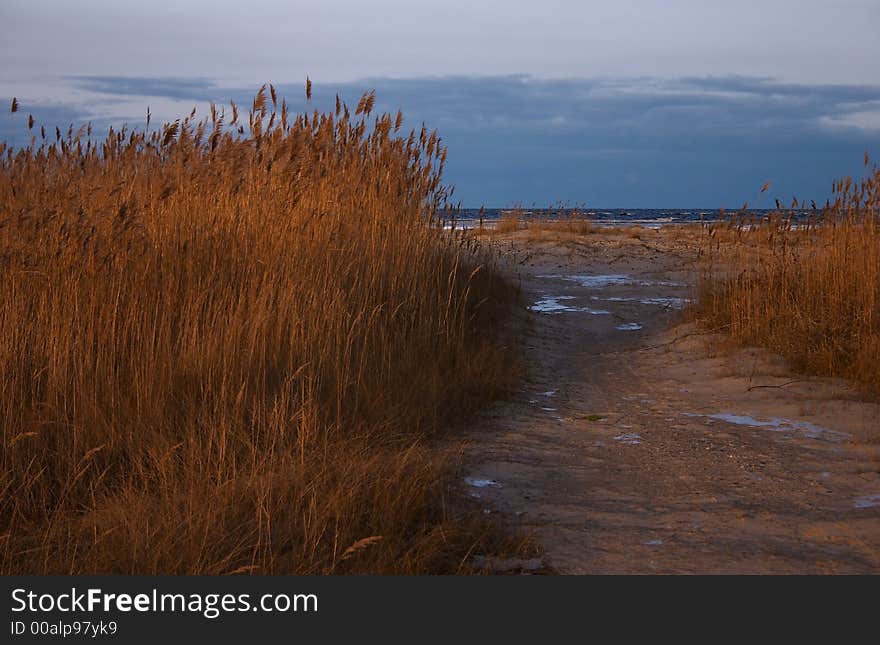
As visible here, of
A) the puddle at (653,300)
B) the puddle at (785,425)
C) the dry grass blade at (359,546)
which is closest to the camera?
the dry grass blade at (359,546)

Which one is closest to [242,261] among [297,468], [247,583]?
[297,468]

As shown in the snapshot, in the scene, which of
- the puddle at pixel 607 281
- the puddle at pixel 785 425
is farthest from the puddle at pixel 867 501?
the puddle at pixel 607 281

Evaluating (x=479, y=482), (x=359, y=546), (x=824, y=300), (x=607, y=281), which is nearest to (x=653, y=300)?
(x=607, y=281)

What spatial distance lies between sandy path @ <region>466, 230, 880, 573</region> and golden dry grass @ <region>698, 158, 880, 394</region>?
0.73 feet

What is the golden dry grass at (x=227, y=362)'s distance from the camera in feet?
9.45

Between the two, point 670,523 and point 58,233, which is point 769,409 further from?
point 58,233

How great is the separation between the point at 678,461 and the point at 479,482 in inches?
39.9

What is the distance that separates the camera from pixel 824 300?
6.27 m

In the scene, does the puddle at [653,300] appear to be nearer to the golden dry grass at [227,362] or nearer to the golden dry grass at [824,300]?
the golden dry grass at [824,300]

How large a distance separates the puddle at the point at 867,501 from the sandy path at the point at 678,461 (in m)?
0.01

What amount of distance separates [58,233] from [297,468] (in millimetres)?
2208

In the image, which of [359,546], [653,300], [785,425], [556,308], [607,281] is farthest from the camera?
[607,281]

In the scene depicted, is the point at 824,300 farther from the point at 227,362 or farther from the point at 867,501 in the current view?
the point at 227,362

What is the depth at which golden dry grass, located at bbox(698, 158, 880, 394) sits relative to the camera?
5617 mm
